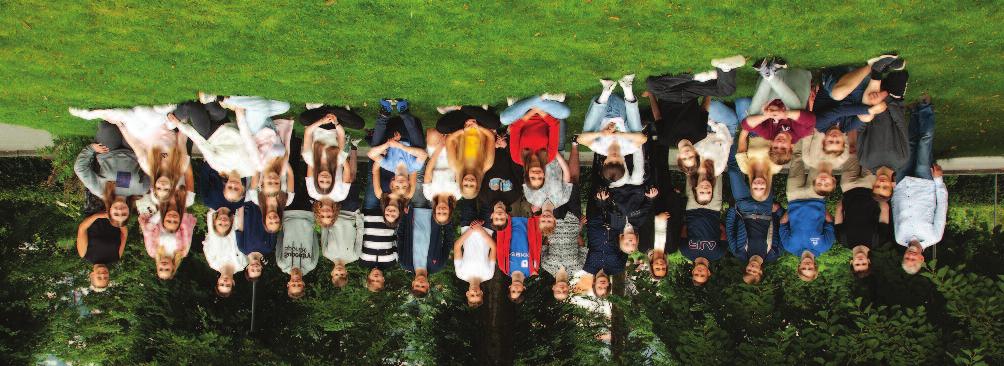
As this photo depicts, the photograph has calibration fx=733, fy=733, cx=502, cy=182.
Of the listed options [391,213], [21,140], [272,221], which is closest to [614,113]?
[391,213]

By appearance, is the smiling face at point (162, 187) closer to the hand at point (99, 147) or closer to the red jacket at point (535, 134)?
the hand at point (99, 147)

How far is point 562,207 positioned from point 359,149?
3.31 m

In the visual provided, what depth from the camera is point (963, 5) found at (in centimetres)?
521

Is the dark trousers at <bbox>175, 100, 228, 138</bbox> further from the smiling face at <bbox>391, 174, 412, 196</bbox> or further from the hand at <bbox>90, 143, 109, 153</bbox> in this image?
the smiling face at <bbox>391, 174, 412, 196</bbox>

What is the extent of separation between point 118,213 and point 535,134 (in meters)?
3.76

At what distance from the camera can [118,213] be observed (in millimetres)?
6504

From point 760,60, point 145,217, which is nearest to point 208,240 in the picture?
point 145,217

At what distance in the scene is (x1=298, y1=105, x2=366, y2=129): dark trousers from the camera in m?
6.66

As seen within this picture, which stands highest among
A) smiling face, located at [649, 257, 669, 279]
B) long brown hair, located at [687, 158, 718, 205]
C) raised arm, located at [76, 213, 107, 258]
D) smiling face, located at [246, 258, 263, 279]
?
long brown hair, located at [687, 158, 718, 205]

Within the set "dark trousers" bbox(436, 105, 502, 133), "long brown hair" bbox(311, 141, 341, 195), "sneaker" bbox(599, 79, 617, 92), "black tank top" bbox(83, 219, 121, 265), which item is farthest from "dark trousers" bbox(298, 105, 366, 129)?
"sneaker" bbox(599, 79, 617, 92)

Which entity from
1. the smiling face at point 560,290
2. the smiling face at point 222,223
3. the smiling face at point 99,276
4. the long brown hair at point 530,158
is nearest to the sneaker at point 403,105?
the long brown hair at point 530,158

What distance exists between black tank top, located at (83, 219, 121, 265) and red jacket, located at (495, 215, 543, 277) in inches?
144

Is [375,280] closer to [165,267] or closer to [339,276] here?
[339,276]

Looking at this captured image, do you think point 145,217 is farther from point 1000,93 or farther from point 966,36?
point 1000,93
